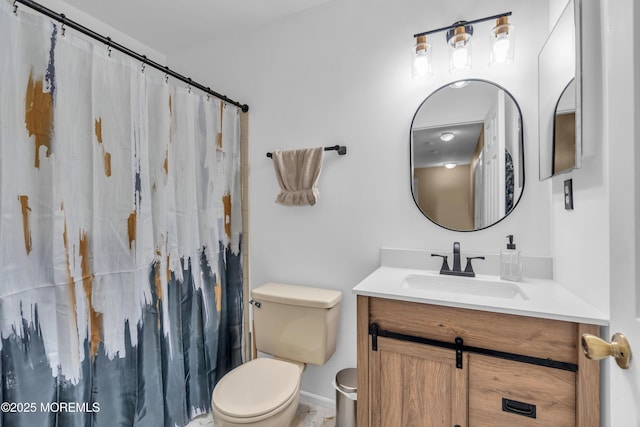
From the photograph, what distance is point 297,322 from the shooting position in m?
1.66

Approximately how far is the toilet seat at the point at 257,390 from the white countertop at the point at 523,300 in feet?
1.99

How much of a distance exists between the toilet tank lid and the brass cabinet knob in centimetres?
115

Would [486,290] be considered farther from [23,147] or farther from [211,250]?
[23,147]

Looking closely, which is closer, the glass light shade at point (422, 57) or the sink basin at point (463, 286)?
the sink basin at point (463, 286)

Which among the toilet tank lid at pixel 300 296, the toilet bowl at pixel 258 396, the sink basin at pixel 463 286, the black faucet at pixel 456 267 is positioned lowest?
the toilet bowl at pixel 258 396

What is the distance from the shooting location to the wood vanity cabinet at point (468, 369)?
962 millimetres

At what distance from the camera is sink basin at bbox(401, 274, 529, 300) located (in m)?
1.32

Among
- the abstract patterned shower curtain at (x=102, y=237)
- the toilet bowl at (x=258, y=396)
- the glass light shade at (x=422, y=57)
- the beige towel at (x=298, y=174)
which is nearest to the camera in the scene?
the abstract patterned shower curtain at (x=102, y=237)

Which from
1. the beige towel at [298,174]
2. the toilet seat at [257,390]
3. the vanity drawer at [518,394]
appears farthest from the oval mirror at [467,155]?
the toilet seat at [257,390]

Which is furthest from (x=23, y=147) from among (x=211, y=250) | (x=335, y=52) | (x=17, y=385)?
(x=335, y=52)

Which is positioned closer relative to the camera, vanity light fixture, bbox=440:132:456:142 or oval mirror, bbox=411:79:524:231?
oval mirror, bbox=411:79:524:231

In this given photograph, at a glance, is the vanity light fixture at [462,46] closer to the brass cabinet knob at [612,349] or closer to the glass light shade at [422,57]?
the glass light shade at [422,57]

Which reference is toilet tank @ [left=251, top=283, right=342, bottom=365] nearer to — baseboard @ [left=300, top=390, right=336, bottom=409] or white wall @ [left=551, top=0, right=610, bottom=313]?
baseboard @ [left=300, top=390, right=336, bottom=409]

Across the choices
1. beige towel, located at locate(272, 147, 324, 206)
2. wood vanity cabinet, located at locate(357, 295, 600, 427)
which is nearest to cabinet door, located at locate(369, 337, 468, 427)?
wood vanity cabinet, located at locate(357, 295, 600, 427)
